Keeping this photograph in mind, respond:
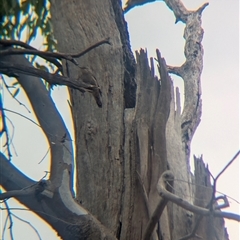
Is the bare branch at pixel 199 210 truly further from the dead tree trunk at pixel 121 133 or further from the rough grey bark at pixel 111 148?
the dead tree trunk at pixel 121 133

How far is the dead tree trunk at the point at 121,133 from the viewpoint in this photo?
7.95 feet

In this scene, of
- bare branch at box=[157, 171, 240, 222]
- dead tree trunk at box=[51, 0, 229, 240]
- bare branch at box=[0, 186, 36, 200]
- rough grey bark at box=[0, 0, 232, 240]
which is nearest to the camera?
bare branch at box=[157, 171, 240, 222]

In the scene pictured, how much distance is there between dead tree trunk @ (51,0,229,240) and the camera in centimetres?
242

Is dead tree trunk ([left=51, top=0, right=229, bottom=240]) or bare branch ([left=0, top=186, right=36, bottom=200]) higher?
dead tree trunk ([left=51, top=0, right=229, bottom=240])

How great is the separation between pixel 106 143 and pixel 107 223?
1.24 feet

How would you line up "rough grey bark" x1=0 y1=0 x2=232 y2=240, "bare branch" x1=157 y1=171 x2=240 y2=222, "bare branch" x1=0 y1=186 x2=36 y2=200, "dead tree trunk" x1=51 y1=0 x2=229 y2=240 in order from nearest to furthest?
"bare branch" x1=157 y1=171 x2=240 y2=222 → "bare branch" x1=0 y1=186 x2=36 y2=200 → "rough grey bark" x1=0 y1=0 x2=232 y2=240 → "dead tree trunk" x1=51 y1=0 x2=229 y2=240

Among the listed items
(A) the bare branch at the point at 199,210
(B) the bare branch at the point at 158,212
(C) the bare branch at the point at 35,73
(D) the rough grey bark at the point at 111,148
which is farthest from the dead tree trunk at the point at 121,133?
(C) the bare branch at the point at 35,73

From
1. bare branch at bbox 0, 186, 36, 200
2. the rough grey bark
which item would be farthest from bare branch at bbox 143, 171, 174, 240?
bare branch at bbox 0, 186, 36, 200

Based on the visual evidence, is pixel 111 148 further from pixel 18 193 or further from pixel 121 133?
pixel 18 193

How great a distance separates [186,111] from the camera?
3.33 meters

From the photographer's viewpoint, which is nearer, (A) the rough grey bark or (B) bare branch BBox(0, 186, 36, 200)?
(B) bare branch BBox(0, 186, 36, 200)

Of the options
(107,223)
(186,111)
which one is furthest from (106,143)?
(186,111)

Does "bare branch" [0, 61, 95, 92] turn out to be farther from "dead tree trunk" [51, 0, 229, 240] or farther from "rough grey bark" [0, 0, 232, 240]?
"dead tree trunk" [51, 0, 229, 240]

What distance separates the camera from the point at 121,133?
2586mm
